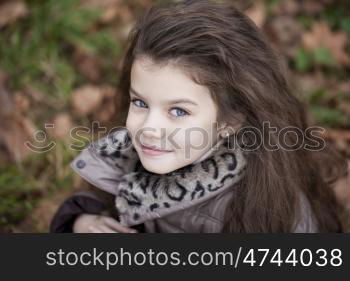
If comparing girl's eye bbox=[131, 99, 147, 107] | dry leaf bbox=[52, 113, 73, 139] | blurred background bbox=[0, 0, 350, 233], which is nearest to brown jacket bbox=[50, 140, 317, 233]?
girl's eye bbox=[131, 99, 147, 107]

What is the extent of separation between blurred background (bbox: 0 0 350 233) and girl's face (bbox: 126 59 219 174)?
1.03 m

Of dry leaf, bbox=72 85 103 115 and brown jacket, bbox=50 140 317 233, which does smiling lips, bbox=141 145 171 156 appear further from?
dry leaf, bbox=72 85 103 115

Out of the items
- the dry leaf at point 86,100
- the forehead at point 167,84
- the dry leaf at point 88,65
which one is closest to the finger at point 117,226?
the forehead at point 167,84

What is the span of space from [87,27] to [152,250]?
5.85ft

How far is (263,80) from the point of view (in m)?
1.82

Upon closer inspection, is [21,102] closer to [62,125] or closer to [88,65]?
[62,125]

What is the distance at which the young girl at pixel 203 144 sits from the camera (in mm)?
1693

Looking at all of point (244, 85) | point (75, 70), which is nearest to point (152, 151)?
point (244, 85)

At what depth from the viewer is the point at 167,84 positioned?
5.45 ft

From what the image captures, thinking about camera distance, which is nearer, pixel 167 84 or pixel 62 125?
pixel 167 84

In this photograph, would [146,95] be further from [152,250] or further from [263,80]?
[152,250]

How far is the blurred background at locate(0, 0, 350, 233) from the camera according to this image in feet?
9.20

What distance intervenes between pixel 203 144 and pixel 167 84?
0.25m

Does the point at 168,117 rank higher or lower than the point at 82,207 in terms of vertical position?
higher
